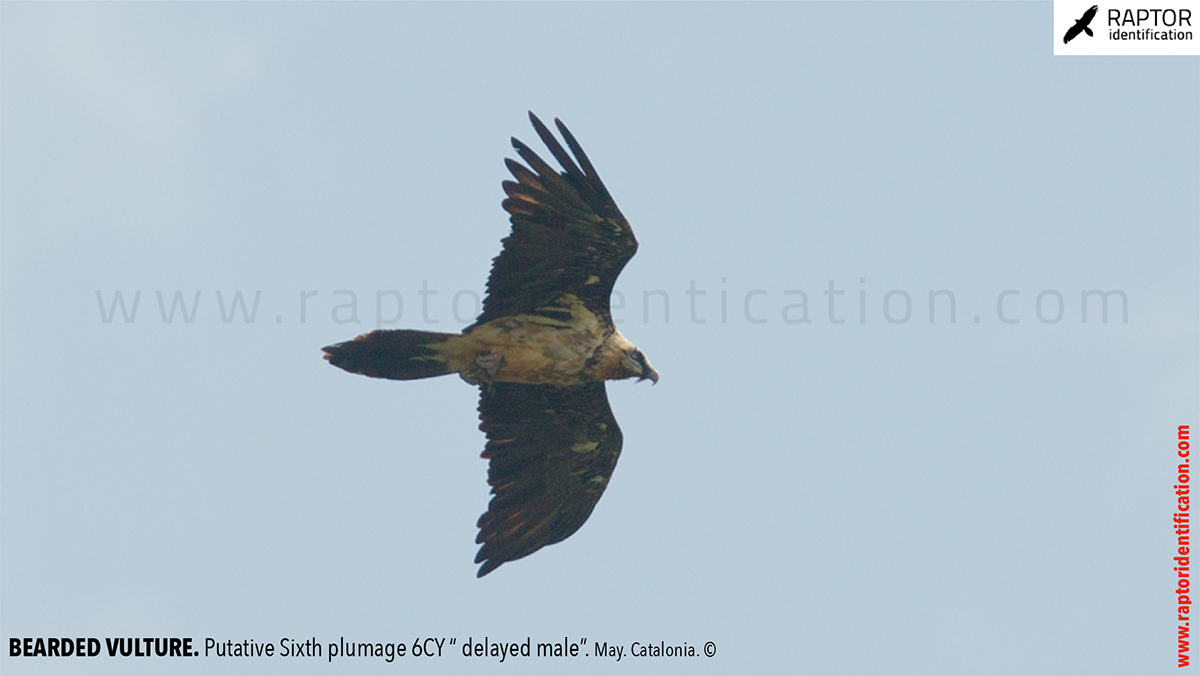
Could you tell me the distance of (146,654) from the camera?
15836 mm

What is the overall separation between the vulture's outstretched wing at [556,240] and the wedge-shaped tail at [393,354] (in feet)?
2.39

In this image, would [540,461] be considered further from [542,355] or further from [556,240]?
[556,240]

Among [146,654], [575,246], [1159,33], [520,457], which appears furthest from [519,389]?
[1159,33]

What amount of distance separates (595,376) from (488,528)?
2160mm

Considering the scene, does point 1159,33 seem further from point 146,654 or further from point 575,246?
point 146,654

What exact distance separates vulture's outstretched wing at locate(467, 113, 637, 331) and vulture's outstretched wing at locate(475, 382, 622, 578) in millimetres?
1165

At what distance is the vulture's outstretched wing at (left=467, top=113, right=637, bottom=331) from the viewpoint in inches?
581

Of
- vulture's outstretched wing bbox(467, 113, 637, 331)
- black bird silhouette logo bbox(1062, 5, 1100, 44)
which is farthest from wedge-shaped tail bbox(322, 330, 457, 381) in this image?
black bird silhouette logo bbox(1062, 5, 1100, 44)

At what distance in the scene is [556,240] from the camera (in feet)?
49.3

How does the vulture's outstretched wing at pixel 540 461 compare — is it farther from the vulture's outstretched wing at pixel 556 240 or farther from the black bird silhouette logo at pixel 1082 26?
the black bird silhouette logo at pixel 1082 26

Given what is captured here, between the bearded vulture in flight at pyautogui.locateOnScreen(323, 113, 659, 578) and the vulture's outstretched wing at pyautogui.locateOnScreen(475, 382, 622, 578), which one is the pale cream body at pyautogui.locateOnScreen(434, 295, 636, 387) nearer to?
the bearded vulture in flight at pyautogui.locateOnScreen(323, 113, 659, 578)

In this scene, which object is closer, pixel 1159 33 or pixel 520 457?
pixel 520 457

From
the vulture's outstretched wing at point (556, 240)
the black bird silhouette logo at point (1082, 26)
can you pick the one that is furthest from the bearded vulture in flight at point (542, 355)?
the black bird silhouette logo at point (1082, 26)

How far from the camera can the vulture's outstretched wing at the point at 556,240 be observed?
14.8m
